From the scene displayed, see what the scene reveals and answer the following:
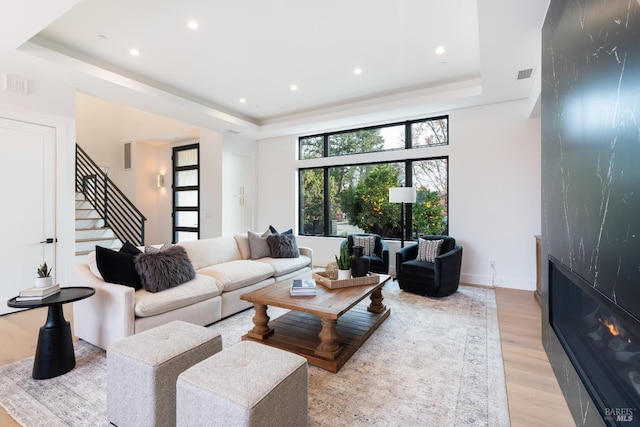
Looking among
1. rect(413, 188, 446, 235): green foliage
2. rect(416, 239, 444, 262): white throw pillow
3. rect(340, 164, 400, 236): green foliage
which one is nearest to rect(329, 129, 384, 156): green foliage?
rect(340, 164, 400, 236): green foliage

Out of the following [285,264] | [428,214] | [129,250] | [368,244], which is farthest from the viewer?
[428,214]

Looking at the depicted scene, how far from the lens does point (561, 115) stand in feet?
7.14

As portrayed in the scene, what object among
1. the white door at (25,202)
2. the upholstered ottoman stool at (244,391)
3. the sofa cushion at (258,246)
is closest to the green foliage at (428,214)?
the sofa cushion at (258,246)

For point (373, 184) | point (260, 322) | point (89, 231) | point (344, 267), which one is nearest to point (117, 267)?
point (260, 322)

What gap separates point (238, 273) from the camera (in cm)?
378

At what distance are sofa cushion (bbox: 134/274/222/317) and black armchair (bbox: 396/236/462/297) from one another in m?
2.57

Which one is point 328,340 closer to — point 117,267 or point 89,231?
point 117,267

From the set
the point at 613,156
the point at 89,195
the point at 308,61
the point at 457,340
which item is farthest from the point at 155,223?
the point at 613,156

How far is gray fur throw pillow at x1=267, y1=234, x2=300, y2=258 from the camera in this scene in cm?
477

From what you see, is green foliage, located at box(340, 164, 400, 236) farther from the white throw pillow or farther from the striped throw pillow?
the white throw pillow

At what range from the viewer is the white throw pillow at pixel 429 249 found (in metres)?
4.72

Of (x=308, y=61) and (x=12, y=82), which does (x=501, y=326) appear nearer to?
(x=308, y=61)

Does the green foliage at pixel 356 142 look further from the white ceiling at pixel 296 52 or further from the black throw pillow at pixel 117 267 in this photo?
the black throw pillow at pixel 117 267

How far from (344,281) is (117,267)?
2153 mm
